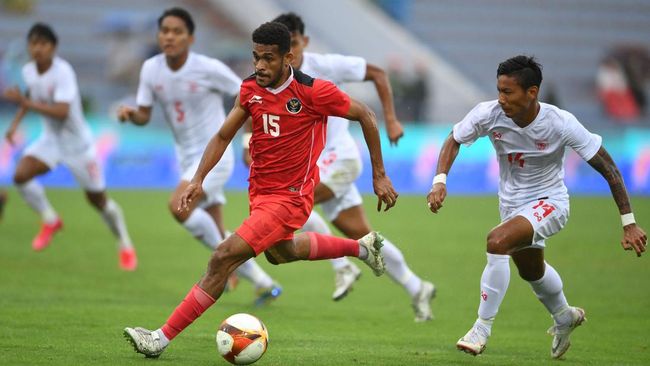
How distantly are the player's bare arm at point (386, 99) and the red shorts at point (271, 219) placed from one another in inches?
80.1

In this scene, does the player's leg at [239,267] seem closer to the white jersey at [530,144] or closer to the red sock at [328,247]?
the red sock at [328,247]

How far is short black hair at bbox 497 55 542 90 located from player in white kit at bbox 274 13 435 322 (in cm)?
263

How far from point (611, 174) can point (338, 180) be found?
10.9 ft

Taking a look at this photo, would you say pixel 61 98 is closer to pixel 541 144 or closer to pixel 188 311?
pixel 188 311

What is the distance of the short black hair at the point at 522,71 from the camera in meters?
7.64

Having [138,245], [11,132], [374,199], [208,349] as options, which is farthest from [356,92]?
[208,349]

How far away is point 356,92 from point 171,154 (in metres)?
7.20

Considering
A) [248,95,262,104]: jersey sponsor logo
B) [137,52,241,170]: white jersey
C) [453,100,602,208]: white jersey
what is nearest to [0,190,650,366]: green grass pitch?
[453,100,602,208]: white jersey

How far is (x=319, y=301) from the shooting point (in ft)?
38.9

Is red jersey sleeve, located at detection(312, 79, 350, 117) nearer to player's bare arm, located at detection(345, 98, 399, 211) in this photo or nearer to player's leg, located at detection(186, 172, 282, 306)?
player's bare arm, located at detection(345, 98, 399, 211)

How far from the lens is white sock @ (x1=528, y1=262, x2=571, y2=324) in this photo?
8.26 metres

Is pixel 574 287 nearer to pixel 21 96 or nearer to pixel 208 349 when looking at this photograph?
pixel 208 349

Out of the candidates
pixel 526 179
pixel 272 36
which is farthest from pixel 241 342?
pixel 526 179

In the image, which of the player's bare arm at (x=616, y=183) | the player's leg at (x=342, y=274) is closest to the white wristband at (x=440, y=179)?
the player's bare arm at (x=616, y=183)
